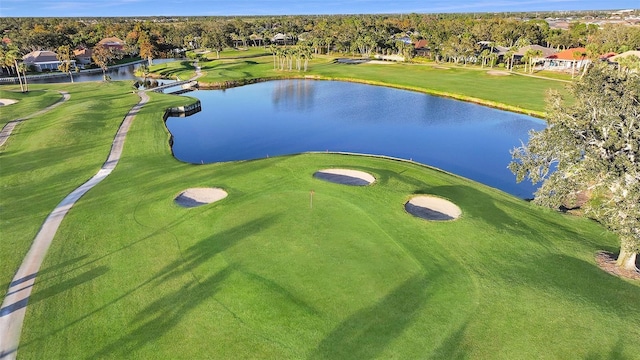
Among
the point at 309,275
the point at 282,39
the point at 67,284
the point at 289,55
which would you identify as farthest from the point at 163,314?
the point at 282,39

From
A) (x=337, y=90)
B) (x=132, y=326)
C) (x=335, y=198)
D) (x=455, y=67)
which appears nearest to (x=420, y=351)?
(x=132, y=326)

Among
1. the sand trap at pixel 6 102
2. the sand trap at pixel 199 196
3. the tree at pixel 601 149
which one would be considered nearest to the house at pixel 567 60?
the tree at pixel 601 149

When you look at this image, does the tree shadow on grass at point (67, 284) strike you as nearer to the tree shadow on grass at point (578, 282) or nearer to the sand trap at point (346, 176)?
the sand trap at point (346, 176)

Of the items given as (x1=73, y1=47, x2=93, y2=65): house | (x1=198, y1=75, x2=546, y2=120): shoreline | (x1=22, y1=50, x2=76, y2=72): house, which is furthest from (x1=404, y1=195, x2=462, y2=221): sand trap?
(x1=73, y1=47, x2=93, y2=65): house

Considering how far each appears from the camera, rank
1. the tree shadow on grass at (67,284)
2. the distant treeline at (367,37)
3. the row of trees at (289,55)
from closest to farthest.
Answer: the tree shadow on grass at (67,284) < the row of trees at (289,55) < the distant treeline at (367,37)

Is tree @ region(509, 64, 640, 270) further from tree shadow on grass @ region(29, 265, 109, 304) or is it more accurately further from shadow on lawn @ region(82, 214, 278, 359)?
tree shadow on grass @ region(29, 265, 109, 304)

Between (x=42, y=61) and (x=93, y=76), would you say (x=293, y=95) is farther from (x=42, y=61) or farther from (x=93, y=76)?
(x=42, y=61)
